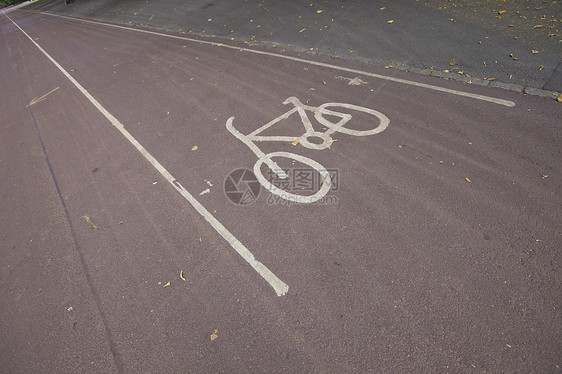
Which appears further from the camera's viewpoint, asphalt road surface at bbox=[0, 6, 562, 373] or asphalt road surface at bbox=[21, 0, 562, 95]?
asphalt road surface at bbox=[21, 0, 562, 95]

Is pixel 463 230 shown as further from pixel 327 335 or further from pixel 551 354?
pixel 327 335

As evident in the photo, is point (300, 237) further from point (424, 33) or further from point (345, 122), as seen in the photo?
point (424, 33)

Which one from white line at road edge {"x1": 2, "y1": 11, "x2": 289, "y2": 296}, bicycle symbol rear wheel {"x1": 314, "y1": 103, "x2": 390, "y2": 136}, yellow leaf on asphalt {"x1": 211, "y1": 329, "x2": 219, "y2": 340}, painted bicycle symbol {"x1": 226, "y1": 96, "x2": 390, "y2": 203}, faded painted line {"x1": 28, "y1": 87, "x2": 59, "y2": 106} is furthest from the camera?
faded painted line {"x1": 28, "y1": 87, "x2": 59, "y2": 106}

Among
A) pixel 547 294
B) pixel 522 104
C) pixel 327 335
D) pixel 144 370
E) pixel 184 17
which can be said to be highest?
pixel 184 17

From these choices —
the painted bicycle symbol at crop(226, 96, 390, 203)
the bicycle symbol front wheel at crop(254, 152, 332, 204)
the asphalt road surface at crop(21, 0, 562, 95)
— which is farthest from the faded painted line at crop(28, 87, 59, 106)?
the bicycle symbol front wheel at crop(254, 152, 332, 204)

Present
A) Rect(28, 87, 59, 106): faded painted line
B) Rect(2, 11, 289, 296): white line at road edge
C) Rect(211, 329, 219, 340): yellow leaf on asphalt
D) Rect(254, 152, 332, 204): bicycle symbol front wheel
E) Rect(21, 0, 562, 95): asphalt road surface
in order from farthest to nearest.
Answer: Rect(28, 87, 59, 106): faded painted line
Rect(21, 0, 562, 95): asphalt road surface
Rect(254, 152, 332, 204): bicycle symbol front wheel
Rect(2, 11, 289, 296): white line at road edge
Rect(211, 329, 219, 340): yellow leaf on asphalt

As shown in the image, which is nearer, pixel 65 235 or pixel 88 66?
pixel 65 235

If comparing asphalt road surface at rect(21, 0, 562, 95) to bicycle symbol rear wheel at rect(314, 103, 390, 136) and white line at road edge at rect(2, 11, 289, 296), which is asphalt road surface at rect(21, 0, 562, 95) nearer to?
bicycle symbol rear wheel at rect(314, 103, 390, 136)

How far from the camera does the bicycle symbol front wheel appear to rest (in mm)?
4043

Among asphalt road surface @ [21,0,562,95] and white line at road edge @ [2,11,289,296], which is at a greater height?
asphalt road surface @ [21,0,562,95]

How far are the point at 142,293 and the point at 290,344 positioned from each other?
1.85 metres

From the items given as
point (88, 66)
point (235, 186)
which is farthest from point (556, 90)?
point (88, 66)

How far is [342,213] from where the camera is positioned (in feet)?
12.3

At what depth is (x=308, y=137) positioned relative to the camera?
5.04 m
